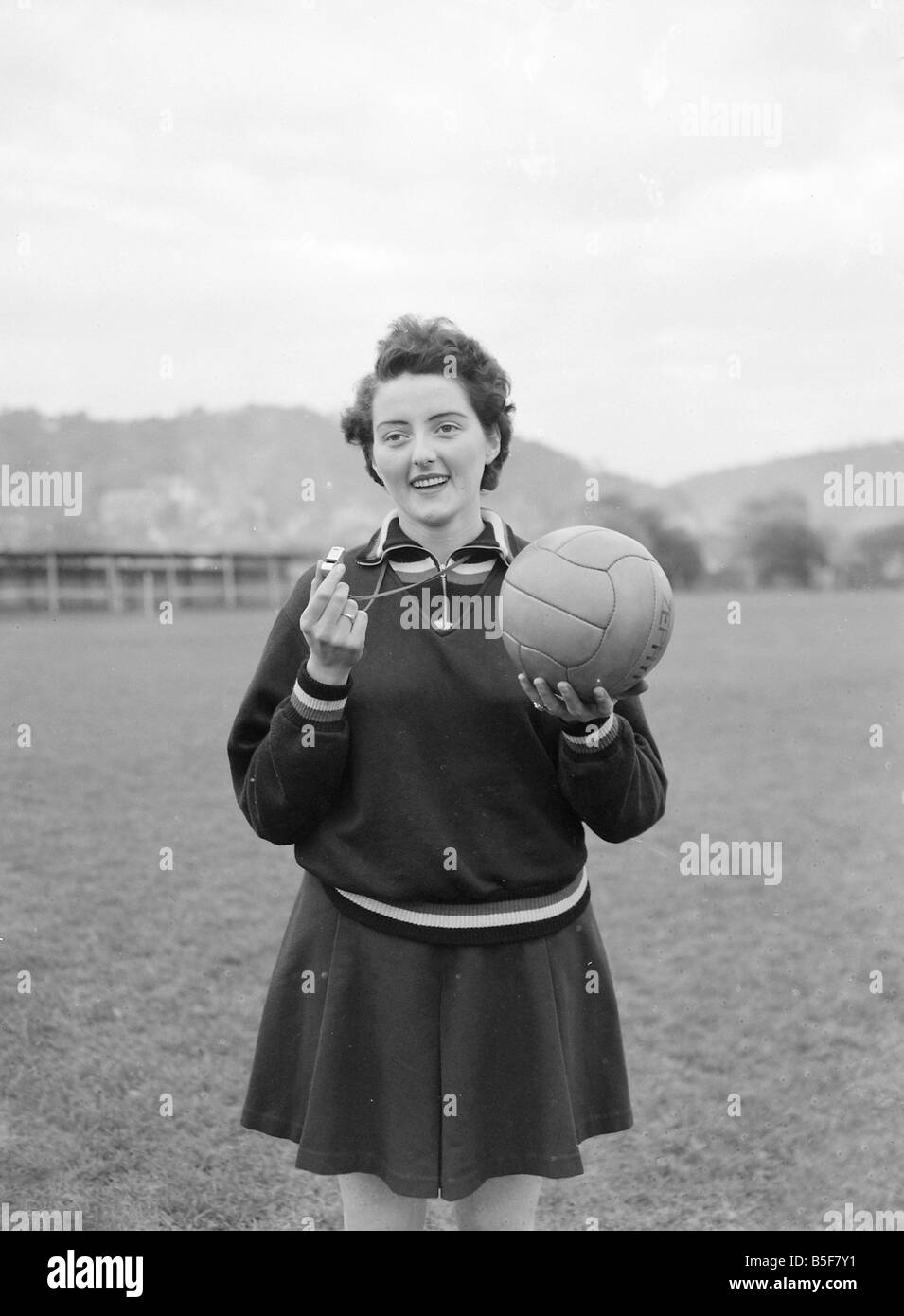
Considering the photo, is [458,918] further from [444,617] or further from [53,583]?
[53,583]

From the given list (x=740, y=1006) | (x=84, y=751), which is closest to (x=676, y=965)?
(x=740, y=1006)

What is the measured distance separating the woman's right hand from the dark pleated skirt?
0.49 m

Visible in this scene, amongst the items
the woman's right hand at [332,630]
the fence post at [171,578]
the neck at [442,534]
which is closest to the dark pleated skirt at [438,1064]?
the woman's right hand at [332,630]

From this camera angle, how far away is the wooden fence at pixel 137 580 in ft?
110

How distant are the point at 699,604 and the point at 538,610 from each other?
43.9m

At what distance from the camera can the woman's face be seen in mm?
2373

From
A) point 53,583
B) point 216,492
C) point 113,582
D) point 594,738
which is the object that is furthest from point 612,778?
point 216,492

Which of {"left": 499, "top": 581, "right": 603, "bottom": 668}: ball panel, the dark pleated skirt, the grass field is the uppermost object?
{"left": 499, "top": 581, "right": 603, "bottom": 668}: ball panel

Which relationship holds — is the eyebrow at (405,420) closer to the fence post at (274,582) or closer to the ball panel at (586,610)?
the ball panel at (586,610)

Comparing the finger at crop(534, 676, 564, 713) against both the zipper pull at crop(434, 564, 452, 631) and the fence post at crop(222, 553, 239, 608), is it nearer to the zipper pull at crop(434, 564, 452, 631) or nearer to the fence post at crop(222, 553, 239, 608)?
the zipper pull at crop(434, 564, 452, 631)

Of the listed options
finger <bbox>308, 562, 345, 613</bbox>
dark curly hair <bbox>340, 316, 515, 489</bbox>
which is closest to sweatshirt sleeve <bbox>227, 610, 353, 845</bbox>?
finger <bbox>308, 562, 345, 613</bbox>

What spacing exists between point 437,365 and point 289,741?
30.5 inches

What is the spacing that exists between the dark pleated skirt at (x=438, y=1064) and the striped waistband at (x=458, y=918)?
0.02m
